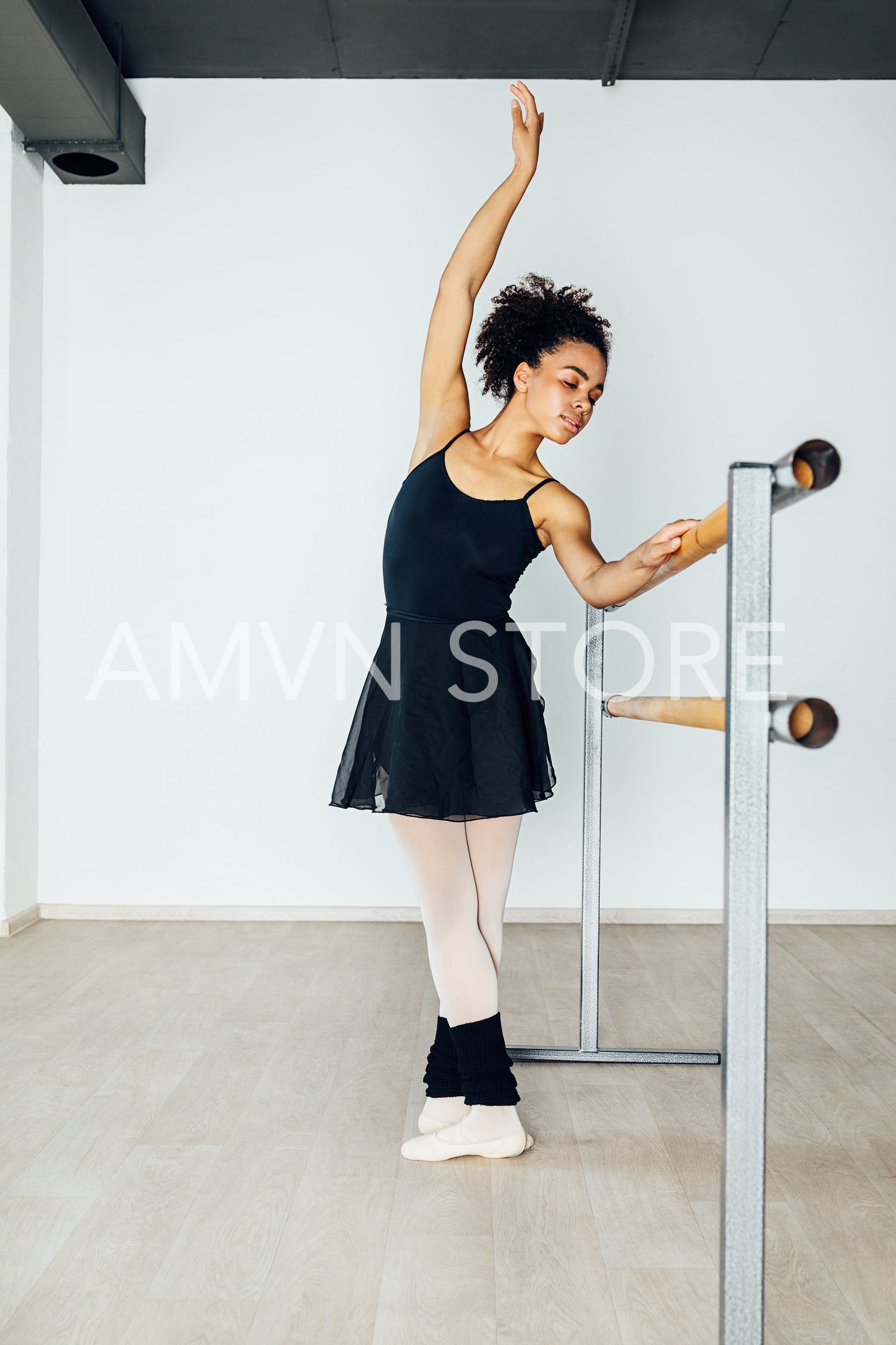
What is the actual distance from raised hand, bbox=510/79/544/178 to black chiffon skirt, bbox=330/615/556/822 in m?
0.74

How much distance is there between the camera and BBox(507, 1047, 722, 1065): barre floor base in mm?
1964

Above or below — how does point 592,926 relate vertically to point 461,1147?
above

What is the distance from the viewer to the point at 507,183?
1.60 meters

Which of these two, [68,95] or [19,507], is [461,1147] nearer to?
[19,507]

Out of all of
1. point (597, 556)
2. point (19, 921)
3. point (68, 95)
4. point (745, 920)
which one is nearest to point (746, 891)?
point (745, 920)

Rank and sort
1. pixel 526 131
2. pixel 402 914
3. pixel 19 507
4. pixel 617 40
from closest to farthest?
pixel 526 131 → pixel 617 40 → pixel 19 507 → pixel 402 914

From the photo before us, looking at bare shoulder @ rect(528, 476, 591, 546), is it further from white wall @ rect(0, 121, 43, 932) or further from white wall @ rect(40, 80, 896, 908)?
white wall @ rect(0, 121, 43, 932)

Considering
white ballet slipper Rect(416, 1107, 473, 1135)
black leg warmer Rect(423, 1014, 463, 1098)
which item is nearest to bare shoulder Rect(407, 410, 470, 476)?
black leg warmer Rect(423, 1014, 463, 1098)

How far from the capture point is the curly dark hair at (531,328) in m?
1.67

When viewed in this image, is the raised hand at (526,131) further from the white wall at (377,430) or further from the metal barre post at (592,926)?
the white wall at (377,430)

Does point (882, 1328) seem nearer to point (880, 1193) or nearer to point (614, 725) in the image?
point (880, 1193)

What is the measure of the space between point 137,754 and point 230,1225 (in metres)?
2.00

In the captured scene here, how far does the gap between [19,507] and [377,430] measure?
3.70 ft

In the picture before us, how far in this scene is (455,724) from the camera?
1.58 m
